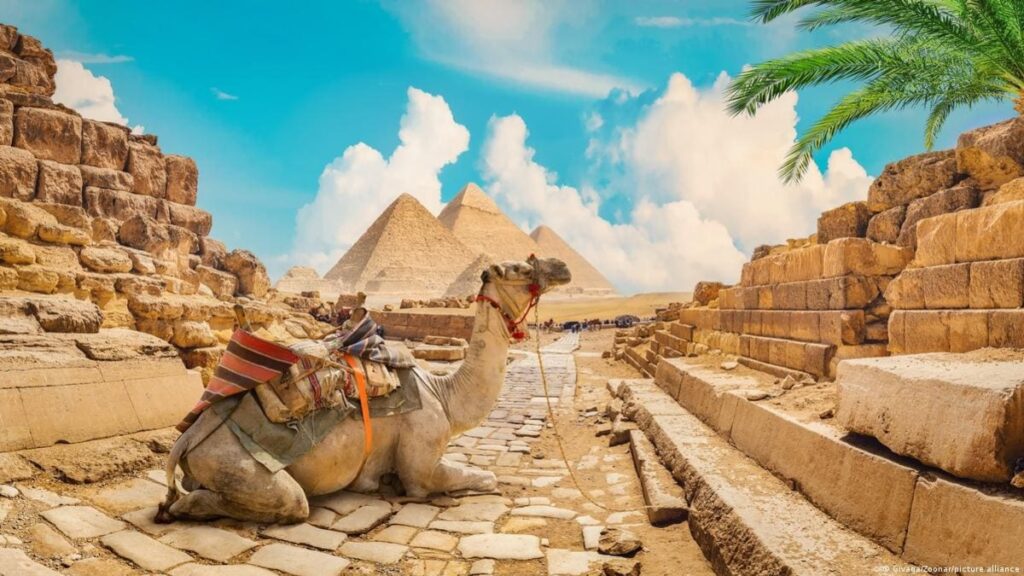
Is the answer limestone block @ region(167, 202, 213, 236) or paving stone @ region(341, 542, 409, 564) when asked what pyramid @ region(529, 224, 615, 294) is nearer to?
limestone block @ region(167, 202, 213, 236)

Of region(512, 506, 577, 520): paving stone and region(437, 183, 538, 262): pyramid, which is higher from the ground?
region(437, 183, 538, 262): pyramid

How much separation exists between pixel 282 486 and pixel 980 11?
329 inches

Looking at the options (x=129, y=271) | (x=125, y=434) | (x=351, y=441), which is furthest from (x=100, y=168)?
(x=351, y=441)

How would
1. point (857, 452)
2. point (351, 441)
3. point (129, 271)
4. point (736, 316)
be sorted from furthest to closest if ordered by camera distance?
point (736, 316) → point (129, 271) → point (351, 441) → point (857, 452)

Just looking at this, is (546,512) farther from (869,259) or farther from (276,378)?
(869,259)

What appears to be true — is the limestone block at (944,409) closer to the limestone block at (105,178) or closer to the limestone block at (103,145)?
the limestone block at (105,178)

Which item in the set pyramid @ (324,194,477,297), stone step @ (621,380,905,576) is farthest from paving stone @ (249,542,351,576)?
pyramid @ (324,194,477,297)

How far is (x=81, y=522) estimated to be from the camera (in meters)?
2.50

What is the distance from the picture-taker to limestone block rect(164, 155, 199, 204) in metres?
15.1

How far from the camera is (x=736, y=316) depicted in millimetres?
7668

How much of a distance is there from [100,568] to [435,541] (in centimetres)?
137

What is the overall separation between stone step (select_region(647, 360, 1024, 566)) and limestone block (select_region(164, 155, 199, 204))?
15751mm

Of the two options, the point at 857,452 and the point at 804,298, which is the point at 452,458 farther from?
the point at 804,298

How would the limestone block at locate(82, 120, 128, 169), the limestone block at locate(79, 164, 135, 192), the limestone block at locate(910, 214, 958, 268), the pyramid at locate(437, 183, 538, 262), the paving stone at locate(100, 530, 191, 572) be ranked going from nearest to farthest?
1. the paving stone at locate(100, 530, 191, 572)
2. the limestone block at locate(910, 214, 958, 268)
3. the limestone block at locate(79, 164, 135, 192)
4. the limestone block at locate(82, 120, 128, 169)
5. the pyramid at locate(437, 183, 538, 262)
